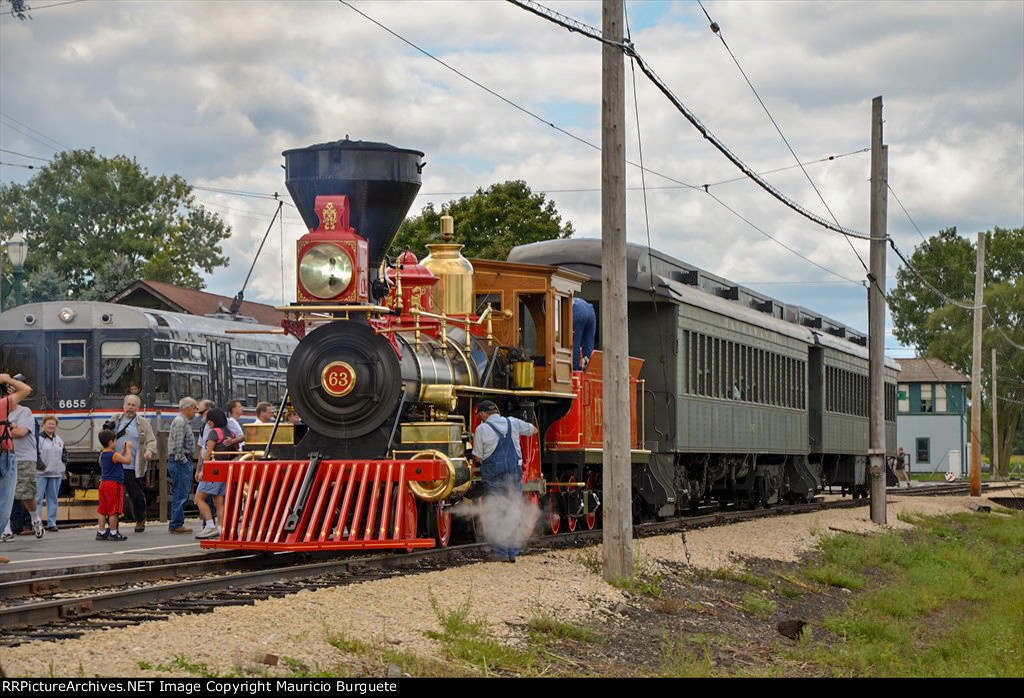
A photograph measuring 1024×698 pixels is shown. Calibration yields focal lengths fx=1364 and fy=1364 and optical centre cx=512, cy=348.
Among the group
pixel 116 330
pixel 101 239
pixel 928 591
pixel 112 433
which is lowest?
pixel 928 591

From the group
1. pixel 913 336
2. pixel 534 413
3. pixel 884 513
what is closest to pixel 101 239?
pixel 884 513

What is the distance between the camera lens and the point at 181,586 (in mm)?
10500

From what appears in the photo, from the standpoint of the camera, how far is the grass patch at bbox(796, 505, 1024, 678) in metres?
11.1

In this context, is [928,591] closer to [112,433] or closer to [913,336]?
[112,433]

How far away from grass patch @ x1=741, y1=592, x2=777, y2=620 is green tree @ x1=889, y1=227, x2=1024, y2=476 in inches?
2306

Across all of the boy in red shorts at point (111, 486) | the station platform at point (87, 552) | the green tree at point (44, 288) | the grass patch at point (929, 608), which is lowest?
the grass patch at point (929, 608)

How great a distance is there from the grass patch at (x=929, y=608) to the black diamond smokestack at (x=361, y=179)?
18.6ft

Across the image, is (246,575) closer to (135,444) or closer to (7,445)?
(7,445)

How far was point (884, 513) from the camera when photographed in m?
25.2

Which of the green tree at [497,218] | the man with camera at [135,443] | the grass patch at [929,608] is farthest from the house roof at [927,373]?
the man with camera at [135,443]

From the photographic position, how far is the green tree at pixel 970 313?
76062 millimetres

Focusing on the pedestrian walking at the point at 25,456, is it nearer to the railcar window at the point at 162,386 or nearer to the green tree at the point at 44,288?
the railcar window at the point at 162,386

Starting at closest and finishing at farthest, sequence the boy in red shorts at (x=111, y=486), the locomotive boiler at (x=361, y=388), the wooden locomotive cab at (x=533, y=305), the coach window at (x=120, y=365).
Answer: the locomotive boiler at (x=361, y=388), the wooden locomotive cab at (x=533, y=305), the boy in red shorts at (x=111, y=486), the coach window at (x=120, y=365)

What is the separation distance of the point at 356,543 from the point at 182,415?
4.93 metres
